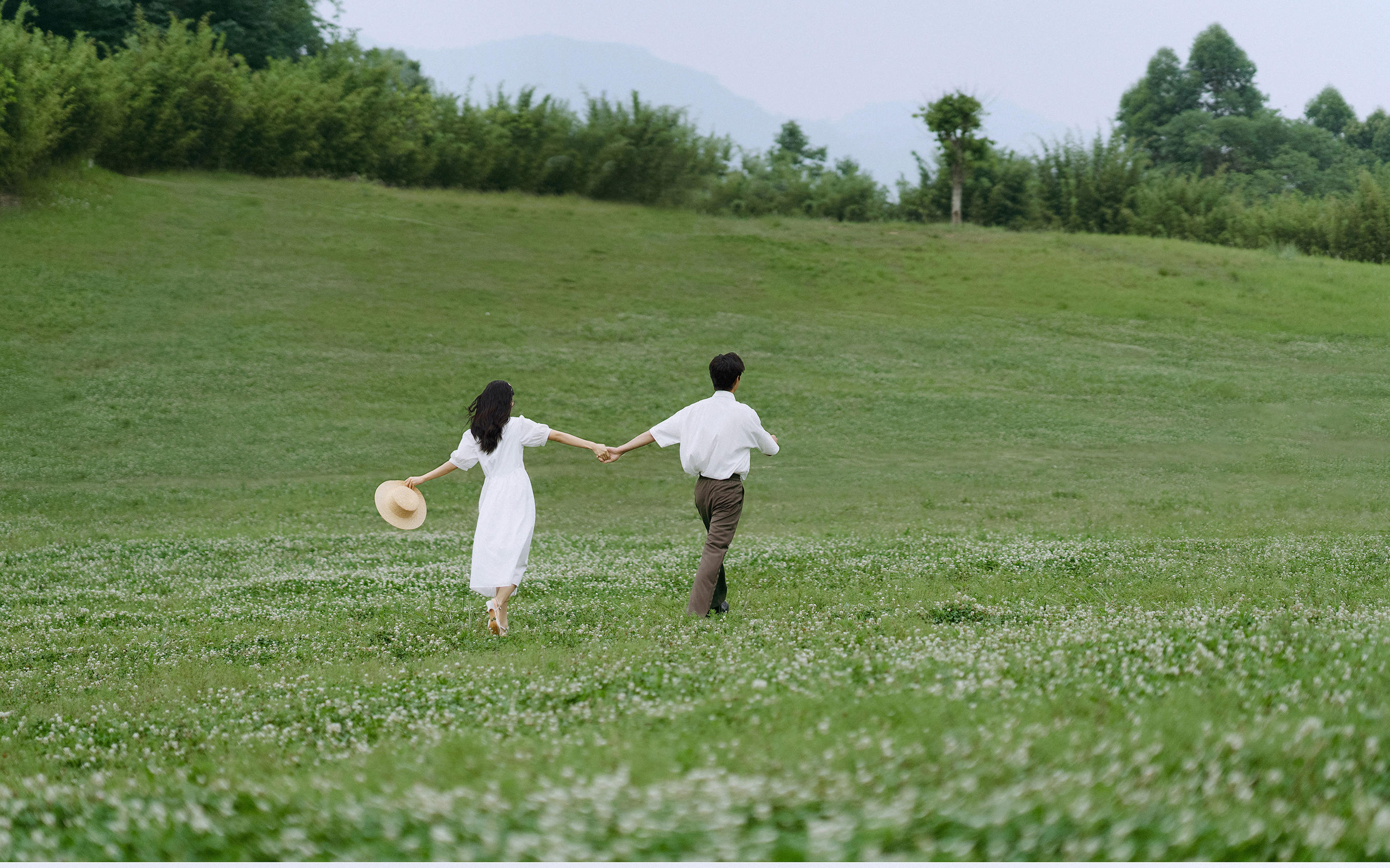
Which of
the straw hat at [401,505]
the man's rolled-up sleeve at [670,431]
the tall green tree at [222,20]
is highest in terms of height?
the tall green tree at [222,20]

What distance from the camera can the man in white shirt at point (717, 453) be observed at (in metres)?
9.64

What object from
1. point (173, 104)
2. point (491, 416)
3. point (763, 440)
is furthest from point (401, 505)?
point (173, 104)

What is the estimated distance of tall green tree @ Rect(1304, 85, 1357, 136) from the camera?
95.6 m

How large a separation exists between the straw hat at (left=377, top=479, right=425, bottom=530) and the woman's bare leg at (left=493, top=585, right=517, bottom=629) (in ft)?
4.44

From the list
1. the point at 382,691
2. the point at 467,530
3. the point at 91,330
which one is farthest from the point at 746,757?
the point at 91,330

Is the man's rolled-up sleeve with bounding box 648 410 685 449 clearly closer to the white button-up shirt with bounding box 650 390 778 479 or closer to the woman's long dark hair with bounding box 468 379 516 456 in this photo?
the white button-up shirt with bounding box 650 390 778 479

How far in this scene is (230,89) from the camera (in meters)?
45.3

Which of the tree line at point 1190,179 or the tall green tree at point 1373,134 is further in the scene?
the tall green tree at point 1373,134

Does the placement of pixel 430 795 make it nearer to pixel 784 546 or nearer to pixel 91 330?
pixel 784 546

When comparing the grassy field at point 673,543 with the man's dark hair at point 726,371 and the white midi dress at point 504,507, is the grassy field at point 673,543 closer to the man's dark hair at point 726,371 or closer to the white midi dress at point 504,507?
the white midi dress at point 504,507

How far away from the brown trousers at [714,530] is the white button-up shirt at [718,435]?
12 centimetres

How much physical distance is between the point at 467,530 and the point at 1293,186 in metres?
82.4

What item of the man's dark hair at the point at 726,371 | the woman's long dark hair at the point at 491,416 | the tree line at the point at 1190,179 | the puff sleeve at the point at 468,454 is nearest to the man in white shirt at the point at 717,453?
the man's dark hair at the point at 726,371

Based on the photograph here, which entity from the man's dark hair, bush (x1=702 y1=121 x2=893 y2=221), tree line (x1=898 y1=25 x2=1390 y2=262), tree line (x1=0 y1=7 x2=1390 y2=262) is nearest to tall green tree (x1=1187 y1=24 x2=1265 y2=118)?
tree line (x1=898 y1=25 x2=1390 y2=262)
